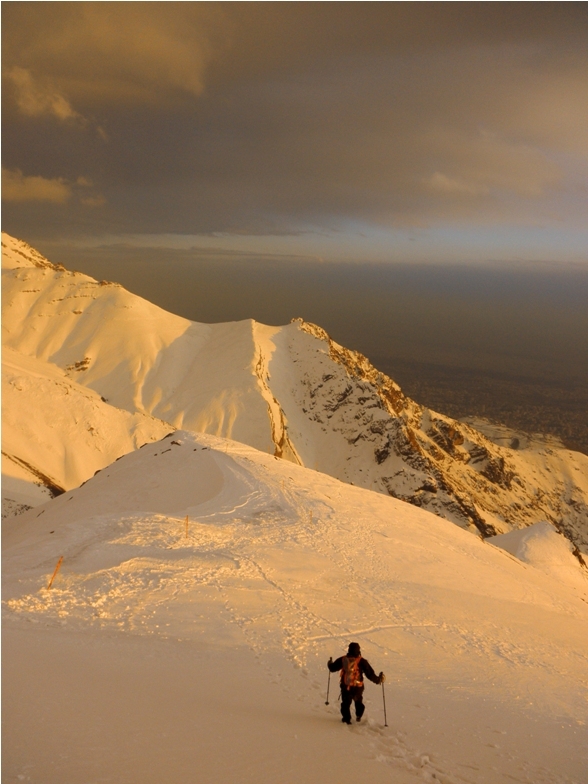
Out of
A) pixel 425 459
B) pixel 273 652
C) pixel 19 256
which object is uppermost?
pixel 19 256

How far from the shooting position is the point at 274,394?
105 meters

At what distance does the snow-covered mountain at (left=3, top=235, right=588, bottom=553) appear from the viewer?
93462 mm

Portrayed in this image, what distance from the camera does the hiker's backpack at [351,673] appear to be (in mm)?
7688

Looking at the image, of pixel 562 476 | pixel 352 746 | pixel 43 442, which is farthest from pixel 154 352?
pixel 562 476

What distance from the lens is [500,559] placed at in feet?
87.2

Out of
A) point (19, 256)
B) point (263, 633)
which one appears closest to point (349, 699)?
point (263, 633)

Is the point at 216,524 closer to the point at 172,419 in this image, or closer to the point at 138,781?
the point at 138,781

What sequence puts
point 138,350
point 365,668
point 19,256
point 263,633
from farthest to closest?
1. point 19,256
2. point 138,350
3. point 263,633
4. point 365,668

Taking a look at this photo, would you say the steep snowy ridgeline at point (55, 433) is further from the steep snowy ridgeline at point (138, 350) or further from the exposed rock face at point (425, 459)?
the exposed rock face at point (425, 459)

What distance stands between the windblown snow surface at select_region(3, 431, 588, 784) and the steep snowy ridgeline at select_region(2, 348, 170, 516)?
2441 cm

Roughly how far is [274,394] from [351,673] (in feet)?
321

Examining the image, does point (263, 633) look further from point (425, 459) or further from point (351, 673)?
point (425, 459)

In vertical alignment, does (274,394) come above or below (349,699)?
above

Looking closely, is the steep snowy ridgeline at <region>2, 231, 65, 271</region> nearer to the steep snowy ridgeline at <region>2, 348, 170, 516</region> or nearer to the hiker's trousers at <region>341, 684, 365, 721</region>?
the steep snowy ridgeline at <region>2, 348, 170, 516</region>
